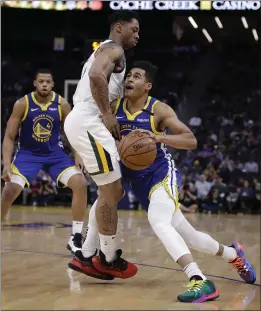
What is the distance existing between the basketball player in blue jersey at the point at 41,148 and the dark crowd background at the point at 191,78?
796 cm

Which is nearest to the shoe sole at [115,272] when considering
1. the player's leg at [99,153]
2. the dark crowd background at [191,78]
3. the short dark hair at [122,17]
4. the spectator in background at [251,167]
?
the player's leg at [99,153]

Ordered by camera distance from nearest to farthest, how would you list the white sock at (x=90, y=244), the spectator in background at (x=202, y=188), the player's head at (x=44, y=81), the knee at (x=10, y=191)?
the white sock at (x=90, y=244)
the player's head at (x=44, y=81)
the knee at (x=10, y=191)
the spectator in background at (x=202, y=188)

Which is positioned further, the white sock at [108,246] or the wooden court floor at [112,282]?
the wooden court floor at [112,282]

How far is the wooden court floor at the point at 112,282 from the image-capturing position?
5.13m

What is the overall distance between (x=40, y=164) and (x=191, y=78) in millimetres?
15165

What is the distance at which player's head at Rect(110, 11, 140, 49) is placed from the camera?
4.29m

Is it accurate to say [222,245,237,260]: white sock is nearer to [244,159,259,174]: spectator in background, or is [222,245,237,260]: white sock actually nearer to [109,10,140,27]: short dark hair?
[109,10,140,27]: short dark hair

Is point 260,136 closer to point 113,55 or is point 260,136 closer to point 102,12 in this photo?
point 102,12

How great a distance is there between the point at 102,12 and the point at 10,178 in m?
13.3

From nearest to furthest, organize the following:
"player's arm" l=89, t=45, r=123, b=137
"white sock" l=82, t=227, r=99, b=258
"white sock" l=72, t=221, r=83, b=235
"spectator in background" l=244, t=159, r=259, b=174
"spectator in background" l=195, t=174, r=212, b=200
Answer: "player's arm" l=89, t=45, r=123, b=137 → "white sock" l=82, t=227, r=99, b=258 → "white sock" l=72, t=221, r=83, b=235 → "spectator in background" l=195, t=174, r=212, b=200 → "spectator in background" l=244, t=159, r=259, b=174

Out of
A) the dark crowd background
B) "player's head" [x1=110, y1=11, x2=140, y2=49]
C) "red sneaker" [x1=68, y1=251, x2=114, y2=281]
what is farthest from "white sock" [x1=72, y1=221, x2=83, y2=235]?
the dark crowd background

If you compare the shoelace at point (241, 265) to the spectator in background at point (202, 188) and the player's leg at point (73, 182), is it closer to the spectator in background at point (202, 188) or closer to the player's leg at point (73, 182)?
the player's leg at point (73, 182)

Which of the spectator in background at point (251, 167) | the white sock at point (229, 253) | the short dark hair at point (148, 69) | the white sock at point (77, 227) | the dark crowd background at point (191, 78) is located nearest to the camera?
the short dark hair at point (148, 69)

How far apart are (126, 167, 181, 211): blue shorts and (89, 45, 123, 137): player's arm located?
685mm
